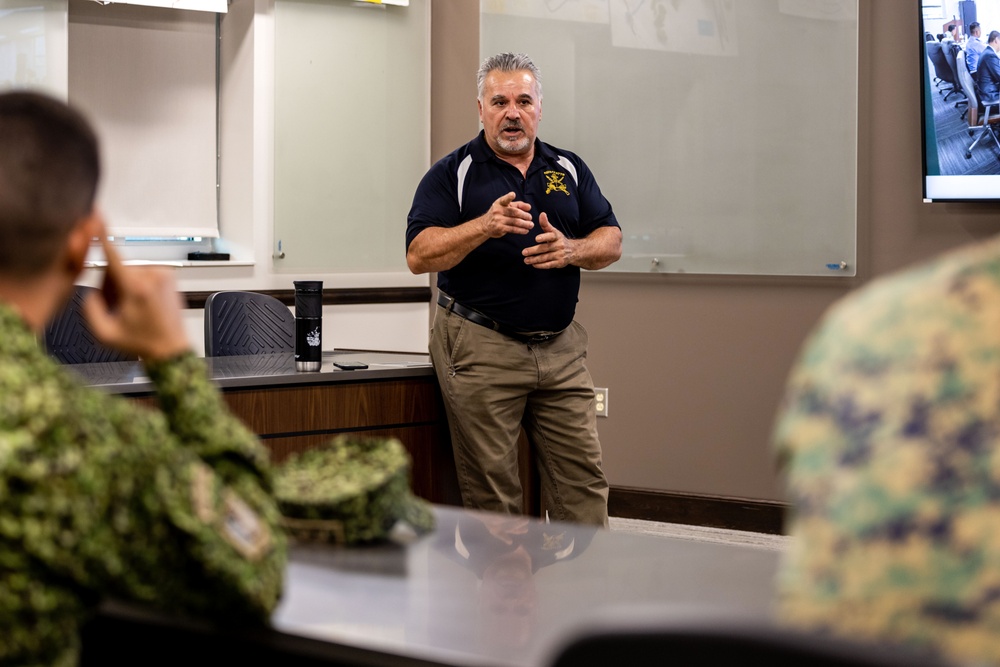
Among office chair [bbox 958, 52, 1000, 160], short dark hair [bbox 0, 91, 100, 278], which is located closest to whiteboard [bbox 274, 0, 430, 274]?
office chair [bbox 958, 52, 1000, 160]

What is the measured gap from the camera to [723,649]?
66cm

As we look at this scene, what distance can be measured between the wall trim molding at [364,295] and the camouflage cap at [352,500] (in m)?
3.79

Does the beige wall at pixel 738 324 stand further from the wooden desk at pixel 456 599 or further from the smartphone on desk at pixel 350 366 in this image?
the wooden desk at pixel 456 599

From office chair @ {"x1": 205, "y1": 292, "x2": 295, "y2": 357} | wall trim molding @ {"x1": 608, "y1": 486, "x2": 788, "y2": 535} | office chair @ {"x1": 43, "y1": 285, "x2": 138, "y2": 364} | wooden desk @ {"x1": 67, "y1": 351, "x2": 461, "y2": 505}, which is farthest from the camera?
wall trim molding @ {"x1": 608, "y1": 486, "x2": 788, "y2": 535}

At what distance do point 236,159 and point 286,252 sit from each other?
1.60ft

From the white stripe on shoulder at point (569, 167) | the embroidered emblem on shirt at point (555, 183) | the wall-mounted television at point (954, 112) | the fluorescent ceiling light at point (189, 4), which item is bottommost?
the embroidered emblem on shirt at point (555, 183)

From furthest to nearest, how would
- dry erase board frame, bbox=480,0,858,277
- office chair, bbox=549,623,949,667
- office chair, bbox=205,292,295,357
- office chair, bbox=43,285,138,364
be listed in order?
dry erase board frame, bbox=480,0,858,277 → office chair, bbox=205,292,295,357 → office chair, bbox=43,285,138,364 → office chair, bbox=549,623,949,667

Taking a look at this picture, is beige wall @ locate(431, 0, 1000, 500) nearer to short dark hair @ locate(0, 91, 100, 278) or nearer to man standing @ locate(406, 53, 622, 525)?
man standing @ locate(406, 53, 622, 525)

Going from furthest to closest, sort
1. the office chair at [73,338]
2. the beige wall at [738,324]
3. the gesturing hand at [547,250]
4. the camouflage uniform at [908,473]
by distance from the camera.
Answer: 1. the beige wall at [738,324]
2. the office chair at [73,338]
3. the gesturing hand at [547,250]
4. the camouflage uniform at [908,473]

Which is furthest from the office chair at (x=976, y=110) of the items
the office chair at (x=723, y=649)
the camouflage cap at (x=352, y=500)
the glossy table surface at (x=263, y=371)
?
the office chair at (x=723, y=649)

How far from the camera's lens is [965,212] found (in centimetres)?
448

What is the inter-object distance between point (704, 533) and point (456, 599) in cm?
367

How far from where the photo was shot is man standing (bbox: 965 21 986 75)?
4.27 meters

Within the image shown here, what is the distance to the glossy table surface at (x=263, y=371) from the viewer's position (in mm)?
3094
